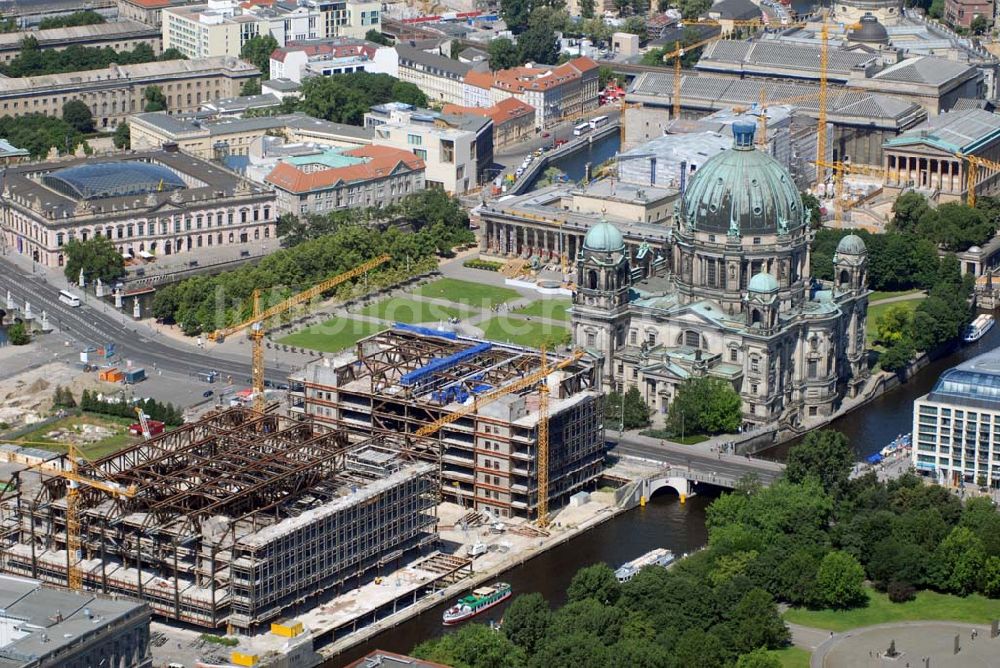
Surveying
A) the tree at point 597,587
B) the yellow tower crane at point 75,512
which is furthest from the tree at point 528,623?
the yellow tower crane at point 75,512

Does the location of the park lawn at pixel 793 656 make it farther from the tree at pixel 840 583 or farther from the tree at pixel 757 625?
the tree at pixel 840 583

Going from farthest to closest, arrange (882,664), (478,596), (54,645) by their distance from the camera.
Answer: (478,596), (882,664), (54,645)

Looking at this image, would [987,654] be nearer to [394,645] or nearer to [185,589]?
[394,645]

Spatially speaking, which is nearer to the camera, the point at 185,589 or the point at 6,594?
the point at 6,594

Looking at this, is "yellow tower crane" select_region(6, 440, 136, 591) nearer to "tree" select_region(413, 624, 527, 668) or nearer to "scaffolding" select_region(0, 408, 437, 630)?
"scaffolding" select_region(0, 408, 437, 630)

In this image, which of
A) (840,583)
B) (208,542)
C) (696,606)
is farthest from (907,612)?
(208,542)

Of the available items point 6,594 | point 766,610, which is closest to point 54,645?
point 6,594
